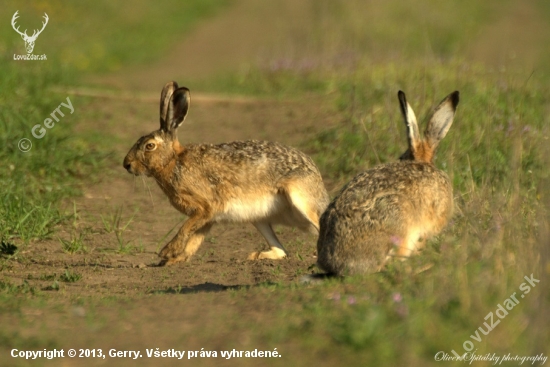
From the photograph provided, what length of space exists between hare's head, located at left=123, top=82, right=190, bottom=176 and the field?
25cm

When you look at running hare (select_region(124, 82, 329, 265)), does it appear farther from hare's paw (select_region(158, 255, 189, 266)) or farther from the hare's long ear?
the hare's long ear

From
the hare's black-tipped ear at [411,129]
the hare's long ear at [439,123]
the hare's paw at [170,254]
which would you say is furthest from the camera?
the hare's paw at [170,254]

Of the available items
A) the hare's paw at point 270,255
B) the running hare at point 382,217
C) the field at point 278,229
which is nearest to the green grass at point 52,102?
the field at point 278,229

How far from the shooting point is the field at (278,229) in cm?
391

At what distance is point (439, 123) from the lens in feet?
19.7

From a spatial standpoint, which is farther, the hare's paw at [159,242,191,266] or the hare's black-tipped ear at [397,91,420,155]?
the hare's paw at [159,242,191,266]

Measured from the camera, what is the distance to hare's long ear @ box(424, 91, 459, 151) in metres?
6.01

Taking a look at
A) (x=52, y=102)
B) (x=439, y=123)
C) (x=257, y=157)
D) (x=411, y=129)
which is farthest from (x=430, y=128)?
(x=52, y=102)

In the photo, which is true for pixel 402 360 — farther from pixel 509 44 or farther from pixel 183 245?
pixel 509 44

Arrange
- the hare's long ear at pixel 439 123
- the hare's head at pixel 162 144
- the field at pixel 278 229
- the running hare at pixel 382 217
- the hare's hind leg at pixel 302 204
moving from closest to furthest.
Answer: the field at pixel 278 229
the running hare at pixel 382 217
the hare's long ear at pixel 439 123
the hare's hind leg at pixel 302 204
the hare's head at pixel 162 144

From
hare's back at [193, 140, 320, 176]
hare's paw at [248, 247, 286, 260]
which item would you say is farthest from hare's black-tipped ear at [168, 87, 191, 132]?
hare's paw at [248, 247, 286, 260]

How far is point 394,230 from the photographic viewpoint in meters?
4.99

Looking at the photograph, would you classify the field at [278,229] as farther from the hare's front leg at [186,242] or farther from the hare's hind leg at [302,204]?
the hare's hind leg at [302,204]

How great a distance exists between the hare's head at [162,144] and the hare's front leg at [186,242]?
0.56 metres
